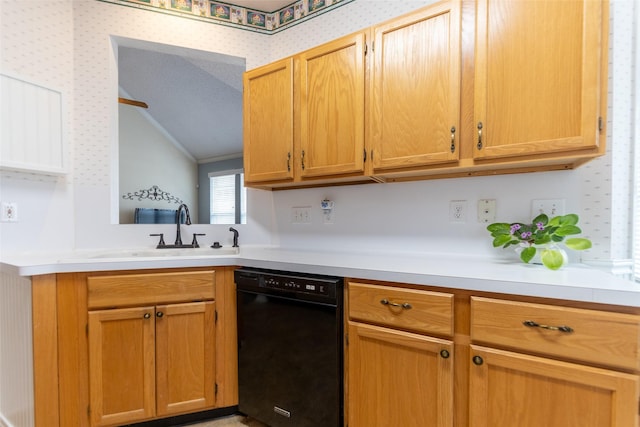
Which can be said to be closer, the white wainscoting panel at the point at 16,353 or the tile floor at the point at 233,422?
the white wainscoting panel at the point at 16,353

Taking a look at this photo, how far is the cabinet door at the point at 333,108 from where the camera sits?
Result: 1.63m

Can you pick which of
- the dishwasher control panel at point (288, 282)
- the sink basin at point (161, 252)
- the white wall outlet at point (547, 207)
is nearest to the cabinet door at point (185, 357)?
the dishwasher control panel at point (288, 282)

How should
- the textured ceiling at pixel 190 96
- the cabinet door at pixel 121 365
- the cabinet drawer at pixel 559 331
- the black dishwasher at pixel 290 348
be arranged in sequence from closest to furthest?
the cabinet drawer at pixel 559 331, the black dishwasher at pixel 290 348, the cabinet door at pixel 121 365, the textured ceiling at pixel 190 96

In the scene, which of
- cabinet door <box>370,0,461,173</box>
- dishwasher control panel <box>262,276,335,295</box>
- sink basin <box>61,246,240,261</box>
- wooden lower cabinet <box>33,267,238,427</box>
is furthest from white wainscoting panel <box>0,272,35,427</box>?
cabinet door <box>370,0,461,173</box>

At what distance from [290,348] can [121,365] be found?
818mm

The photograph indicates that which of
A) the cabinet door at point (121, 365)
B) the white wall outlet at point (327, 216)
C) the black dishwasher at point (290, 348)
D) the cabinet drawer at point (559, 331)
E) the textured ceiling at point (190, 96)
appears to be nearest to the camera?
the cabinet drawer at point (559, 331)

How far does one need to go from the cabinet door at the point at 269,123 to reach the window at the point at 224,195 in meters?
2.82

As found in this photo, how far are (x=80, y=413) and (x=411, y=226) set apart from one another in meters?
1.86

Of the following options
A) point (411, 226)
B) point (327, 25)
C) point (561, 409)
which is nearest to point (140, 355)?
point (411, 226)

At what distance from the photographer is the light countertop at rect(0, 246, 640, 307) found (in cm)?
92

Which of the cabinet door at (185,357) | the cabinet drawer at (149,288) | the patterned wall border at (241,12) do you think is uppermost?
the patterned wall border at (241,12)

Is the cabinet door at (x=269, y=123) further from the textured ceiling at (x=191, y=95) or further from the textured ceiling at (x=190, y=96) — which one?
the textured ceiling at (x=190, y=96)

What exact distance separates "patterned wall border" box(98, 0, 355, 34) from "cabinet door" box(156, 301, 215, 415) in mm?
1912

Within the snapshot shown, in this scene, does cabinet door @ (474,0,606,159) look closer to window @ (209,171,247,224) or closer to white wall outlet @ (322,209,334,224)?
white wall outlet @ (322,209,334,224)
